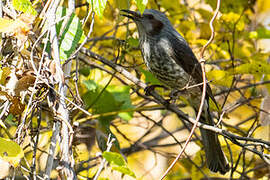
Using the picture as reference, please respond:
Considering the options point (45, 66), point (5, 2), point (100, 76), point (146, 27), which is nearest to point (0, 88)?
point (45, 66)

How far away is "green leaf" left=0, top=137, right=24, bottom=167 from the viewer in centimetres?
163

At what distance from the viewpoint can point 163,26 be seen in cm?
375

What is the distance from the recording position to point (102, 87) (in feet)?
12.4

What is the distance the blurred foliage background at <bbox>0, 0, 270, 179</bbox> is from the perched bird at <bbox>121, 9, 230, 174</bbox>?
0.41 feet

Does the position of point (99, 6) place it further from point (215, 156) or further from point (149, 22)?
point (215, 156)

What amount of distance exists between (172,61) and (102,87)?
73 cm

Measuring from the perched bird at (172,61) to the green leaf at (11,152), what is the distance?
1983mm

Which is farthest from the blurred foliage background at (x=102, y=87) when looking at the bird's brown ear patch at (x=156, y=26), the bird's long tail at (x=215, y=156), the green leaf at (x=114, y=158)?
the bird's brown ear patch at (x=156, y=26)

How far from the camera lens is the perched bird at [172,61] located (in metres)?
3.49

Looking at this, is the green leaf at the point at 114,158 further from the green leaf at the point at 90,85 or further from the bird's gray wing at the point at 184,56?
the bird's gray wing at the point at 184,56

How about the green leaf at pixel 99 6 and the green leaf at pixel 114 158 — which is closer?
the green leaf at pixel 114 158

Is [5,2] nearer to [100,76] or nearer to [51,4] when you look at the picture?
[51,4]

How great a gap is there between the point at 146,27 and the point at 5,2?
1527 millimetres

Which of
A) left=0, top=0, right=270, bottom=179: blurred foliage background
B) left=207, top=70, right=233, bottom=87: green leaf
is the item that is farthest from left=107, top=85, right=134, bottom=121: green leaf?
left=207, top=70, right=233, bottom=87: green leaf
